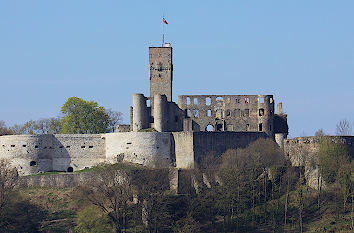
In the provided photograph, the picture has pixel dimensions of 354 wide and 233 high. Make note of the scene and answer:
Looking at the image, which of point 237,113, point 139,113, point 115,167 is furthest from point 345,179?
point 139,113

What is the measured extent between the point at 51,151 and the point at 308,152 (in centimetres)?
2643

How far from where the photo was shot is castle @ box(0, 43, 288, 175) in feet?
300

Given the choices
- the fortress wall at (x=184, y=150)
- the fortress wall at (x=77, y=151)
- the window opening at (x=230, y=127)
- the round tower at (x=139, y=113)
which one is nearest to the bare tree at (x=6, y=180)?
the fortress wall at (x=77, y=151)

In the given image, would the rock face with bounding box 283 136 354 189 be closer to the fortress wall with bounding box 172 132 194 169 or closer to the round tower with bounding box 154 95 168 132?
the fortress wall with bounding box 172 132 194 169

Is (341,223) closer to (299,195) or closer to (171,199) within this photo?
(299,195)

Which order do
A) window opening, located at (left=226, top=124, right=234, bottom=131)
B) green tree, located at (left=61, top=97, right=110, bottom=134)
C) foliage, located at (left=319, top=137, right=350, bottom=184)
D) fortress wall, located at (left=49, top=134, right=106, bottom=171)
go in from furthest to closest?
green tree, located at (left=61, top=97, right=110, bottom=134) → window opening, located at (left=226, top=124, right=234, bottom=131) → fortress wall, located at (left=49, top=134, right=106, bottom=171) → foliage, located at (left=319, top=137, right=350, bottom=184)

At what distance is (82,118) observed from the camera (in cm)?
10450

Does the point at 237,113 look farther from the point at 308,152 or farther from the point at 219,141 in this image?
the point at 308,152

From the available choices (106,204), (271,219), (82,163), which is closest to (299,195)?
(271,219)

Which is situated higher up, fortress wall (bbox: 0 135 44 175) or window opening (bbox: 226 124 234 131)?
window opening (bbox: 226 124 234 131)

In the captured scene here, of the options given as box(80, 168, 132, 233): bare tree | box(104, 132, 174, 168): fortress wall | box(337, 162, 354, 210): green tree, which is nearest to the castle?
box(104, 132, 174, 168): fortress wall

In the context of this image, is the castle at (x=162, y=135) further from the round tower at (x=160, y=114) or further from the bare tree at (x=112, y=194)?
the bare tree at (x=112, y=194)

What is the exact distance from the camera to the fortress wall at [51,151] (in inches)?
3674

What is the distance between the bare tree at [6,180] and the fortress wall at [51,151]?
1472 millimetres
